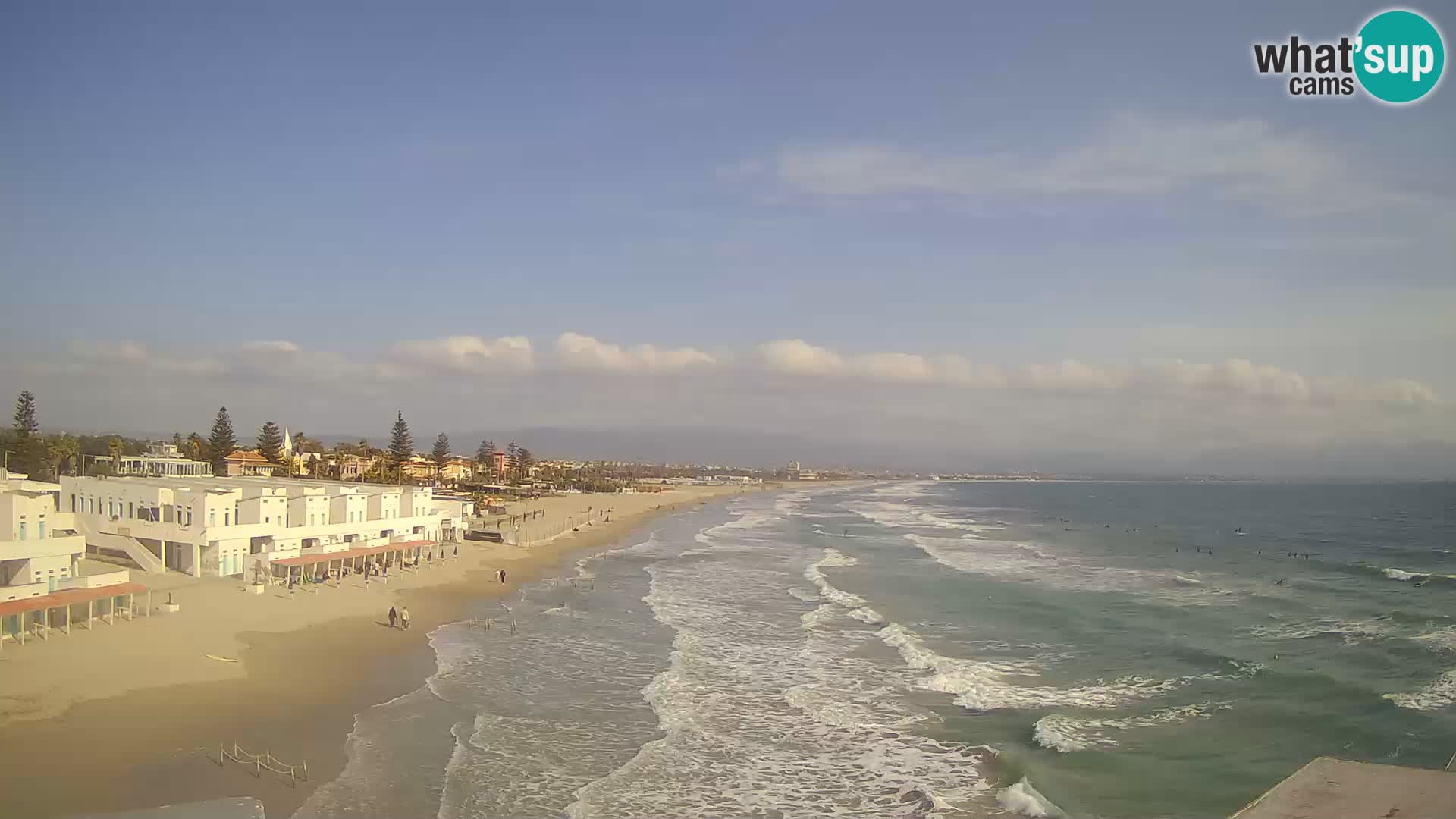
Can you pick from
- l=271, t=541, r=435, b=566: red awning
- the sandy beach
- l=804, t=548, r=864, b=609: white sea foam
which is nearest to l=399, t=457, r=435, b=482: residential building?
l=271, t=541, r=435, b=566: red awning

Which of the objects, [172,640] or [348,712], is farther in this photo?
[172,640]

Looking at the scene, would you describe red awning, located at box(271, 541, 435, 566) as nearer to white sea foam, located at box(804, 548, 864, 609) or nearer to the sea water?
the sea water

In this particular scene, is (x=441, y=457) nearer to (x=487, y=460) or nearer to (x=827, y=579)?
(x=487, y=460)

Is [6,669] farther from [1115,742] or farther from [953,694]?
[1115,742]

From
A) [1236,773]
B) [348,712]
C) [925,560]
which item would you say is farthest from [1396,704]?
[925,560]

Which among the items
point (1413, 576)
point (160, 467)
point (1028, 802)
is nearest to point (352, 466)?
point (160, 467)
